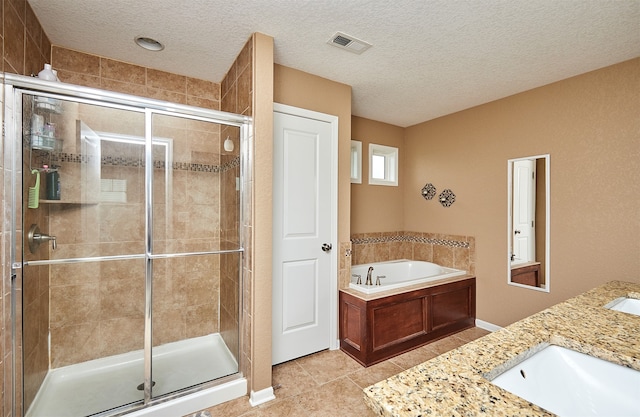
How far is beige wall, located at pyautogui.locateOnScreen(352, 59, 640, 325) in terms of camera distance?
2275mm

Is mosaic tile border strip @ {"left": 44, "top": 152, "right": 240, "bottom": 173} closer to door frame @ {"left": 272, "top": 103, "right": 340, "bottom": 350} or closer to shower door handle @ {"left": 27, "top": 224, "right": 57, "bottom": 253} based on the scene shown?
shower door handle @ {"left": 27, "top": 224, "right": 57, "bottom": 253}

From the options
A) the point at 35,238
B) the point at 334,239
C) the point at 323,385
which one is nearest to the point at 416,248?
the point at 334,239

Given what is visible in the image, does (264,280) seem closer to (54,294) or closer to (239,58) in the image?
(54,294)

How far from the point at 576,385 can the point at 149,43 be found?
9.98 feet

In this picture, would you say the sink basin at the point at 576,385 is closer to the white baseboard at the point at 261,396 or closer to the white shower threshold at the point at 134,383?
the white baseboard at the point at 261,396

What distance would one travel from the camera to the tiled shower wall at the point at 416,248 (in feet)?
11.2

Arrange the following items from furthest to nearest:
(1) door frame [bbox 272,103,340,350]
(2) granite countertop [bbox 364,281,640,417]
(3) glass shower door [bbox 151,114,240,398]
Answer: (1) door frame [bbox 272,103,340,350]
(3) glass shower door [bbox 151,114,240,398]
(2) granite countertop [bbox 364,281,640,417]

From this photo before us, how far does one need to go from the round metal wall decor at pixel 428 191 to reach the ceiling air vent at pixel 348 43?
7.27ft

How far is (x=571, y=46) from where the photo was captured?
6.82 ft

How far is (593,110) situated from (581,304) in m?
1.99

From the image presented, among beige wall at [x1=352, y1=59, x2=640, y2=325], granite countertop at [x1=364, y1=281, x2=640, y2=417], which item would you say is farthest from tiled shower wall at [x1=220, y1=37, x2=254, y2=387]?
beige wall at [x1=352, y1=59, x2=640, y2=325]

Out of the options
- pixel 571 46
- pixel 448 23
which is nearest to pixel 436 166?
pixel 571 46

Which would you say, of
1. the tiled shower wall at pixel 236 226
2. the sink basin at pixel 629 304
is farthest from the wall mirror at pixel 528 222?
the tiled shower wall at pixel 236 226

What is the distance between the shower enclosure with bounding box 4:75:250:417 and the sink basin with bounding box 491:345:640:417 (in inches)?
70.1
